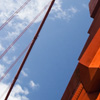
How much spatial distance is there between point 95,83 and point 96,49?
0.82m

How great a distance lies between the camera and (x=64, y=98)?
659 cm

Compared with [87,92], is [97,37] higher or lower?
higher

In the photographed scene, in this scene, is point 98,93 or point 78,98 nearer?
point 98,93

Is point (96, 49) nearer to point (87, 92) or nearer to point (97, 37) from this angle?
point (97, 37)

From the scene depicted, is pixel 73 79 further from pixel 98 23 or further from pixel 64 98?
pixel 98 23

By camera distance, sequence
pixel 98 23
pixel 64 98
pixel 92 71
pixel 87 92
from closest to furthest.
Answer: pixel 92 71 → pixel 87 92 → pixel 98 23 → pixel 64 98

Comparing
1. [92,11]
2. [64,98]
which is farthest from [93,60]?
[92,11]

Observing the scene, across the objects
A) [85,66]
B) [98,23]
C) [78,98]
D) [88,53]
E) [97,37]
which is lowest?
[78,98]

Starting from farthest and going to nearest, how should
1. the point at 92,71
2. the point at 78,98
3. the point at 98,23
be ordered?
the point at 98,23 < the point at 78,98 < the point at 92,71

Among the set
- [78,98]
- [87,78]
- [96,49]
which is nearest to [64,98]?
[78,98]

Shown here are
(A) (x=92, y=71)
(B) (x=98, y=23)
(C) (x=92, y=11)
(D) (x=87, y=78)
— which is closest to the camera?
(A) (x=92, y=71)

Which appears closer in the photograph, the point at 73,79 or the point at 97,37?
the point at 97,37

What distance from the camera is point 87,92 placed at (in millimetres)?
4293

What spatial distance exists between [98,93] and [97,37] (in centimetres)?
140
